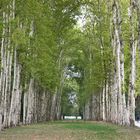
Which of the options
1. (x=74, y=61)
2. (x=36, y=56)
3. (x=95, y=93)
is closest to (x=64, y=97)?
(x=74, y=61)

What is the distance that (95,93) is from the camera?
59.8m

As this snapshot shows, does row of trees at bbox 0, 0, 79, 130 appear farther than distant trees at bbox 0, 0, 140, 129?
No

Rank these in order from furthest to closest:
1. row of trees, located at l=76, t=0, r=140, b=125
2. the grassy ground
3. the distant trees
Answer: row of trees, located at l=76, t=0, r=140, b=125
the distant trees
the grassy ground

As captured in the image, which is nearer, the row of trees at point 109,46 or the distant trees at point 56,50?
the distant trees at point 56,50

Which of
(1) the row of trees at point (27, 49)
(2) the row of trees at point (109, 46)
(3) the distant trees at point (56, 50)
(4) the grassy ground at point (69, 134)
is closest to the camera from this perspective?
(4) the grassy ground at point (69, 134)

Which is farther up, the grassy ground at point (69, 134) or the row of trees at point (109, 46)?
the row of trees at point (109, 46)

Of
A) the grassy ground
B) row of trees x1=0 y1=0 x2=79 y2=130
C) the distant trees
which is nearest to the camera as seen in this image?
the grassy ground

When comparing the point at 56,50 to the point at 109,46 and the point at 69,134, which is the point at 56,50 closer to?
the point at 109,46

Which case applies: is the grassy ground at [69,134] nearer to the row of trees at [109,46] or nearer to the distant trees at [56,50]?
the distant trees at [56,50]

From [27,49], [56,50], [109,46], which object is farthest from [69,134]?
[109,46]

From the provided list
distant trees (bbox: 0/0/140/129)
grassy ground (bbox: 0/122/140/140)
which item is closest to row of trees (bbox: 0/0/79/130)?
distant trees (bbox: 0/0/140/129)

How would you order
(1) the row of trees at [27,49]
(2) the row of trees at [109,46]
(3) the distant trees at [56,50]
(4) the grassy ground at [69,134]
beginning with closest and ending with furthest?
(4) the grassy ground at [69,134] < (1) the row of trees at [27,49] < (3) the distant trees at [56,50] < (2) the row of trees at [109,46]

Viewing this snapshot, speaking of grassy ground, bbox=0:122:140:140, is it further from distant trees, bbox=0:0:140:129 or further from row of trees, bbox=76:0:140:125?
row of trees, bbox=76:0:140:125

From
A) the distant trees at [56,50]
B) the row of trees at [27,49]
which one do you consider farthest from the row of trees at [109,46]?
the row of trees at [27,49]
